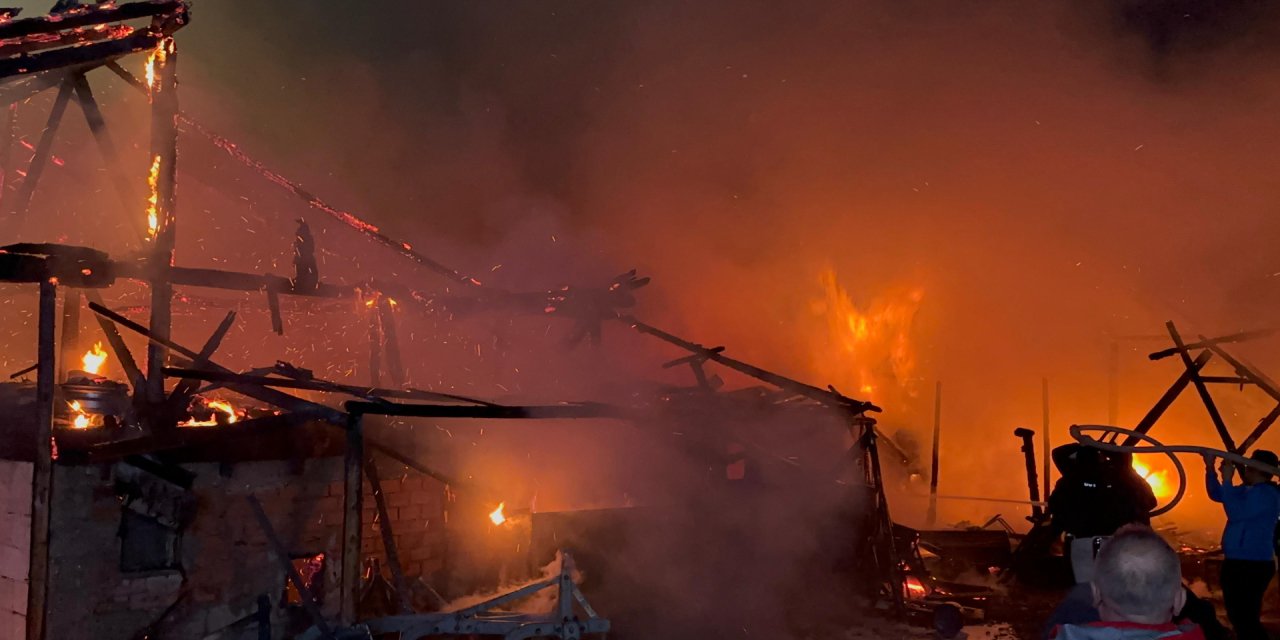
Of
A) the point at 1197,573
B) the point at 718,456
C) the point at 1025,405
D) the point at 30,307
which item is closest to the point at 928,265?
the point at 1025,405

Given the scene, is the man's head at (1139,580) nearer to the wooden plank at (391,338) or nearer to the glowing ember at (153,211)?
the glowing ember at (153,211)

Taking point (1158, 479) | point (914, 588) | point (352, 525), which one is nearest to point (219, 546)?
point (352, 525)

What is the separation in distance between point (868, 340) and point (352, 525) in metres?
Result: 20.7

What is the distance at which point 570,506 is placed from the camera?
13.6 m

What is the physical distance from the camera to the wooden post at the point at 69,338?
382 inches

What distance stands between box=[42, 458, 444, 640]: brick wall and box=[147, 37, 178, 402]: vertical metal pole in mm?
1301

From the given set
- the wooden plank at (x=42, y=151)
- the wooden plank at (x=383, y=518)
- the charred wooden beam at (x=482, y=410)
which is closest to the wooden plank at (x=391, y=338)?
the wooden plank at (x=383, y=518)

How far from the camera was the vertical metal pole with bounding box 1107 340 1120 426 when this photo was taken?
21.0 m

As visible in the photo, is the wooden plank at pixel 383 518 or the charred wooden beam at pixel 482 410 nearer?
the charred wooden beam at pixel 482 410

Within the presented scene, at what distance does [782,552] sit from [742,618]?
1.39 m

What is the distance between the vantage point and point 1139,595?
2650 millimetres

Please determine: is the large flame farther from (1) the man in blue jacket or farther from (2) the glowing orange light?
(1) the man in blue jacket

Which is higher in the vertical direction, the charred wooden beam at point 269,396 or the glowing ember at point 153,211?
the glowing ember at point 153,211

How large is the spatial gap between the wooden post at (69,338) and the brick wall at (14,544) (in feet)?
8.08
